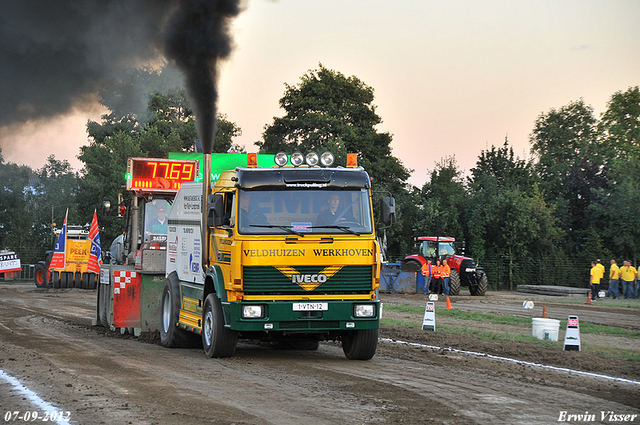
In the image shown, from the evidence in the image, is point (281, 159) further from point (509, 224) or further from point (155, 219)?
point (509, 224)

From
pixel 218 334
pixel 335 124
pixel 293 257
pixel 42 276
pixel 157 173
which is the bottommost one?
pixel 218 334

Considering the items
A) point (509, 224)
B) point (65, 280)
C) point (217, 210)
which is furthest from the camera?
point (509, 224)

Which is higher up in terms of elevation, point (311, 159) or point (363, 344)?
point (311, 159)

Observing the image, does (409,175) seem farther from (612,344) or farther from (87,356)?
(87,356)

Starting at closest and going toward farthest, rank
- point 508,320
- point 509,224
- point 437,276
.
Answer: point 508,320 → point 437,276 → point 509,224

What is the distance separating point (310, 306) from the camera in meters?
10.9

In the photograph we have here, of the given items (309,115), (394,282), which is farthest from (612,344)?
(309,115)

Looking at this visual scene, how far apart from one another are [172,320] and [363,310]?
12.8 feet

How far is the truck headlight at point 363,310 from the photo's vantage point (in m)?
11.1

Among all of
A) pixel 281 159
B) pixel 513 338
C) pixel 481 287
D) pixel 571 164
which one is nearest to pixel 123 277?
pixel 281 159

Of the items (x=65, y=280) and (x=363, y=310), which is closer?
(x=363, y=310)

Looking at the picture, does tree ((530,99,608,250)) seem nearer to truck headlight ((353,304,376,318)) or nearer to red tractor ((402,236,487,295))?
red tractor ((402,236,487,295))

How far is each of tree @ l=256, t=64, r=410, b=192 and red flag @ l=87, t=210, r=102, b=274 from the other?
22.7 metres

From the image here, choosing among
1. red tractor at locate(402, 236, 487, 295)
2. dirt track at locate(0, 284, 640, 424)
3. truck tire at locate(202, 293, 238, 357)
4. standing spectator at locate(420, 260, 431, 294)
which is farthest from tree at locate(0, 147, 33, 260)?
truck tire at locate(202, 293, 238, 357)
